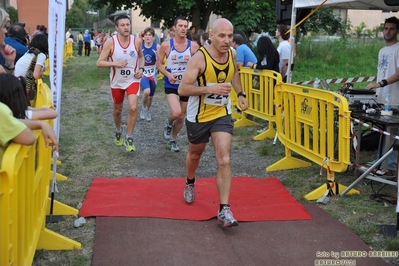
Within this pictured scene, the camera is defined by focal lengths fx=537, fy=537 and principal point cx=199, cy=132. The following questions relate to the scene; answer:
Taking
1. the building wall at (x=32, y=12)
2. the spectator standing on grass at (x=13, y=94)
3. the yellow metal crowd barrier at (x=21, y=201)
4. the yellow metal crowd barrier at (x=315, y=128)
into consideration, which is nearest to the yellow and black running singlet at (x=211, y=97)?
the yellow metal crowd barrier at (x=315, y=128)

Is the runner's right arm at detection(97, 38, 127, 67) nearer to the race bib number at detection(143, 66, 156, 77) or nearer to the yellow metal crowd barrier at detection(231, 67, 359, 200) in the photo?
the yellow metal crowd barrier at detection(231, 67, 359, 200)

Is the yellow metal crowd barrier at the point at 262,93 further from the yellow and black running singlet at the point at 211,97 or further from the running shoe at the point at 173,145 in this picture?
the yellow and black running singlet at the point at 211,97

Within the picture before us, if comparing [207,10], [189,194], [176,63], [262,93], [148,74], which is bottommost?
[189,194]

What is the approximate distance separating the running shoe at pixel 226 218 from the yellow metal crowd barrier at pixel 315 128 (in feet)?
4.70

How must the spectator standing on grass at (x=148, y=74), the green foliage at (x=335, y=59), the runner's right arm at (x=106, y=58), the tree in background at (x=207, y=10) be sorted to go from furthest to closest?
the green foliage at (x=335, y=59), the tree in background at (x=207, y=10), the spectator standing on grass at (x=148, y=74), the runner's right arm at (x=106, y=58)

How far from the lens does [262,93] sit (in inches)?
372

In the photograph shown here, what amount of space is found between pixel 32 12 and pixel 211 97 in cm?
4976

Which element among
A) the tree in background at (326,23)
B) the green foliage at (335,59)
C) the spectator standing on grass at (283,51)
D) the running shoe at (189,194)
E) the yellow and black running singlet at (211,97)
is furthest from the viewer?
the tree in background at (326,23)

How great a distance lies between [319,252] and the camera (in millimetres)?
4605

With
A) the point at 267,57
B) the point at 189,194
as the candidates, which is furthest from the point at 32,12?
the point at 189,194

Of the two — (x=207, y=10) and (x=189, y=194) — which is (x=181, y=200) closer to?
(x=189, y=194)

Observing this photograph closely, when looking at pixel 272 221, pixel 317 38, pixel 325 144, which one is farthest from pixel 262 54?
pixel 317 38

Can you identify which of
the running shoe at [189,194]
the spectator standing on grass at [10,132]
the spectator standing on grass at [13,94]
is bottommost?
the running shoe at [189,194]

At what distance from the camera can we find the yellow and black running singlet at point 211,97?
5.31 metres
